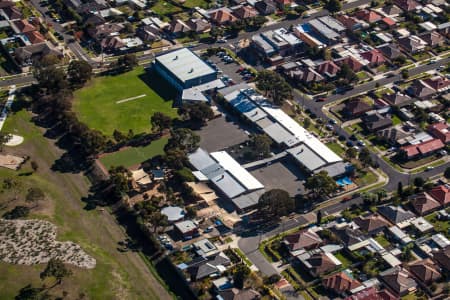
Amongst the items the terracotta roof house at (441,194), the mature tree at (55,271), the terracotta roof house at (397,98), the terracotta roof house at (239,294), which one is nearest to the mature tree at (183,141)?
the terracotta roof house at (239,294)

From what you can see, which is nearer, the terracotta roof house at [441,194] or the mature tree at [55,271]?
the mature tree at [55,271]

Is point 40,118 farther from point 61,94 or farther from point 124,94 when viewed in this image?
point 124,94

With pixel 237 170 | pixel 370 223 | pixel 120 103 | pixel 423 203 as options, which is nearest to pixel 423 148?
pixel 423 203

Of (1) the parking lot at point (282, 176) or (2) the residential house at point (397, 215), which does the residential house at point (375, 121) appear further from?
(2) the residential house at point (397, 215)

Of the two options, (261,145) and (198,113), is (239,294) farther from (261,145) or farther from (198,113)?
(198,113)

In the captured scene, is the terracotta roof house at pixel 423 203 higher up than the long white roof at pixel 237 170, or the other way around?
the terracotta roof house at pixel 423 203

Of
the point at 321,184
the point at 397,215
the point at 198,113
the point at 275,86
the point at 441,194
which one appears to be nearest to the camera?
the point at 397,215
